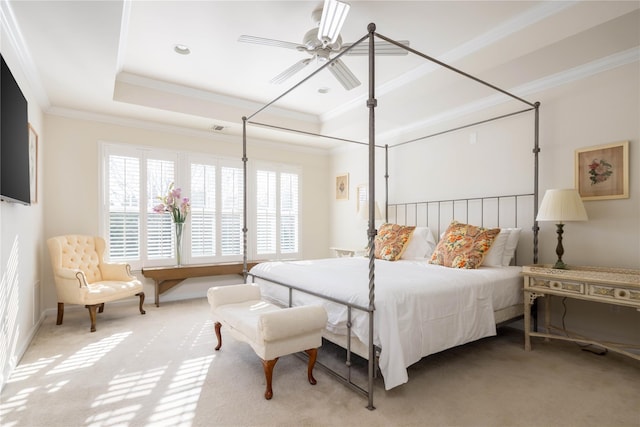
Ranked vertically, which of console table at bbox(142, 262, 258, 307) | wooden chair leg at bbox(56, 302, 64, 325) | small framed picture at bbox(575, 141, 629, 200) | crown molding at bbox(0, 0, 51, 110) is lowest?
wooden chair leg at bbox(56, 302, 64, 325)

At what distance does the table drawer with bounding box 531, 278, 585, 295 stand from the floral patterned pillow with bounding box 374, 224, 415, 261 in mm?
1408

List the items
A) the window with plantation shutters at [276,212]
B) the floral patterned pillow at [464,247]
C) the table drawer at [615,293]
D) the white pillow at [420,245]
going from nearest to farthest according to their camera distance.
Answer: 1. the table drawer at [615,293]
2. the floral patterned pillow at [464,247]
3. the white pillow at [420,245]
4. the window with plantation shutters at [276,212]

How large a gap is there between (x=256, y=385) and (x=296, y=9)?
279 cm

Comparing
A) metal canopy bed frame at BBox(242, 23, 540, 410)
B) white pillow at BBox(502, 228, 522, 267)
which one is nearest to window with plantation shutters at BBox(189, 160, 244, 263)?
metal canopy bed frame at BBox(242, 23, 540, 410)

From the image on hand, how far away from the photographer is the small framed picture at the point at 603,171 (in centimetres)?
281

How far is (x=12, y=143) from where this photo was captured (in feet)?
7.63

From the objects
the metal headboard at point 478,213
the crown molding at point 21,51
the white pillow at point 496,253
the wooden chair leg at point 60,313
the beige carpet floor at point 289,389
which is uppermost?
the crown molding at point 21,51

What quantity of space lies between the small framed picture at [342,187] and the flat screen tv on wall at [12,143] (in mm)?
4283

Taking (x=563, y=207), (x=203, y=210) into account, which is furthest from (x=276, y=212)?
(x=563, y=207)

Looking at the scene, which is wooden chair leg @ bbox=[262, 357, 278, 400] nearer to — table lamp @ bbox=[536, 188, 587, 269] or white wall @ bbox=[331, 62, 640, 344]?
table lamp @ bbox=[536, 188, 587, 269]

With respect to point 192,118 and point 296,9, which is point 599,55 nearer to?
point 296,9

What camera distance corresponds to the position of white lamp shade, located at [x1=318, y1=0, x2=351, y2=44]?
2070mm

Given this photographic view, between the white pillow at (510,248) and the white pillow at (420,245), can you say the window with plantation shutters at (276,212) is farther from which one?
the white pillow at (510,248)

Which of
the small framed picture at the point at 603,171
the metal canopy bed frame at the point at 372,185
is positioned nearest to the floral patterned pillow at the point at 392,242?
the metal canopy bed frame at the point at 372,185
